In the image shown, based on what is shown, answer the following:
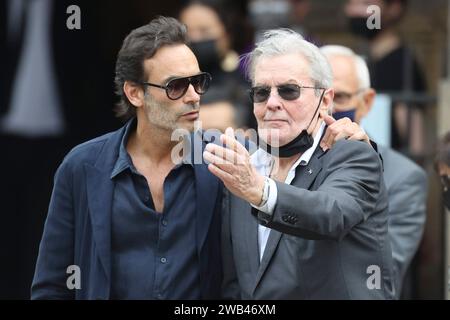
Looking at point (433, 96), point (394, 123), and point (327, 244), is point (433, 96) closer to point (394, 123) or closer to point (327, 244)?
point (394, 123)

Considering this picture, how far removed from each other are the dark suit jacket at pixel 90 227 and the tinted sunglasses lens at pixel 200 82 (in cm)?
31

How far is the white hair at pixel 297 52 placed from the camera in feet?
12.4

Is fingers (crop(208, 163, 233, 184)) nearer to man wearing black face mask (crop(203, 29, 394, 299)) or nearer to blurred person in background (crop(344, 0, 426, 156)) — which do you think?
man wearing black face mask (crop(203, 29, 394, 299))

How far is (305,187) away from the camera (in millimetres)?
3682

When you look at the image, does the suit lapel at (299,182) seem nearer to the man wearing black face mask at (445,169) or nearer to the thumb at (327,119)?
the thumb at (327,119)

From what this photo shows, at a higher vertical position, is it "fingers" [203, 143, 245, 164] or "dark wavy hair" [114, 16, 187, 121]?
"dark wavy hair" [114, 16, 187, 121]

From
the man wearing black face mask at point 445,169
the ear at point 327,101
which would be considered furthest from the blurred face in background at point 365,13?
the ear at point 327,101

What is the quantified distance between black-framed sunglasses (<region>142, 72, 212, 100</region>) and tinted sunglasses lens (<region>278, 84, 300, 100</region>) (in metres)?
0.32

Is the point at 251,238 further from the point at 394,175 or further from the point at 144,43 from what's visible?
the point at 394,175

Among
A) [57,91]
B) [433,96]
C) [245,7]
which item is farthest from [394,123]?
[57,91]

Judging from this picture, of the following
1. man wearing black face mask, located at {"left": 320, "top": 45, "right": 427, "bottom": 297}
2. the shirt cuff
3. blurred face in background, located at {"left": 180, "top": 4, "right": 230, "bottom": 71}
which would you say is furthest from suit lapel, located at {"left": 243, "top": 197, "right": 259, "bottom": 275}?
blurred face in background, located at {"left": 180, "top": 4, "right": 230, "bottom": 71}

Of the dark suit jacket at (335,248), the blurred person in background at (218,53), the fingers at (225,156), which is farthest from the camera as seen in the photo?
the blurred person in background at (218,53)

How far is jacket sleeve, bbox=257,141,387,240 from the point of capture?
11.0 ft

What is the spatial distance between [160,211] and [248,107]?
3083 millimetres
